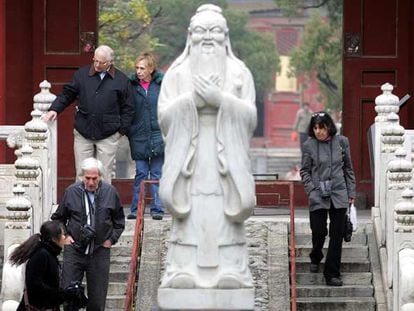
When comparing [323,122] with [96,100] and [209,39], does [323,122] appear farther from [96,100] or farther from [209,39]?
[209,39]

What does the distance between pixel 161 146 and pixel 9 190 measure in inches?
72.8

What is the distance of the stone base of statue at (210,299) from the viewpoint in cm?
1752

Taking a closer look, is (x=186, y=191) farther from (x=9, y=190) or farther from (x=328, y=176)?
(x=9, y=190)

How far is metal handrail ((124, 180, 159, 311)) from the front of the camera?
65.5 ft

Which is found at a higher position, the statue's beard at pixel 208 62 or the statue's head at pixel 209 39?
the statue's head at pixel 209 39

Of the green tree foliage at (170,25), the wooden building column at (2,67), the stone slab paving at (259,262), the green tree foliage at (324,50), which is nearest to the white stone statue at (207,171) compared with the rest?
the stone slab paving at (259,262)

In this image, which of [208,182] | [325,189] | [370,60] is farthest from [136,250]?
[370,60]

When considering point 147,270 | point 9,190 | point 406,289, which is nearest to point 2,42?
point 9,190

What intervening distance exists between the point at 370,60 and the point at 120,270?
5940mm

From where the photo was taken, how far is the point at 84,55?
26047mm

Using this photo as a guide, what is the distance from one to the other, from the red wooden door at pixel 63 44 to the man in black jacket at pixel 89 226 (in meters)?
6.45

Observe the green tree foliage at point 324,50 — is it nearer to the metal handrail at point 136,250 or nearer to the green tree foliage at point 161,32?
the green tree foliage at point 161,32

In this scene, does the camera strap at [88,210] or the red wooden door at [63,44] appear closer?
the camera strap at [88,210]

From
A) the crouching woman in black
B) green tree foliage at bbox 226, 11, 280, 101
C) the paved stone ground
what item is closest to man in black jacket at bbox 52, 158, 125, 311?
the crouching woman in black
